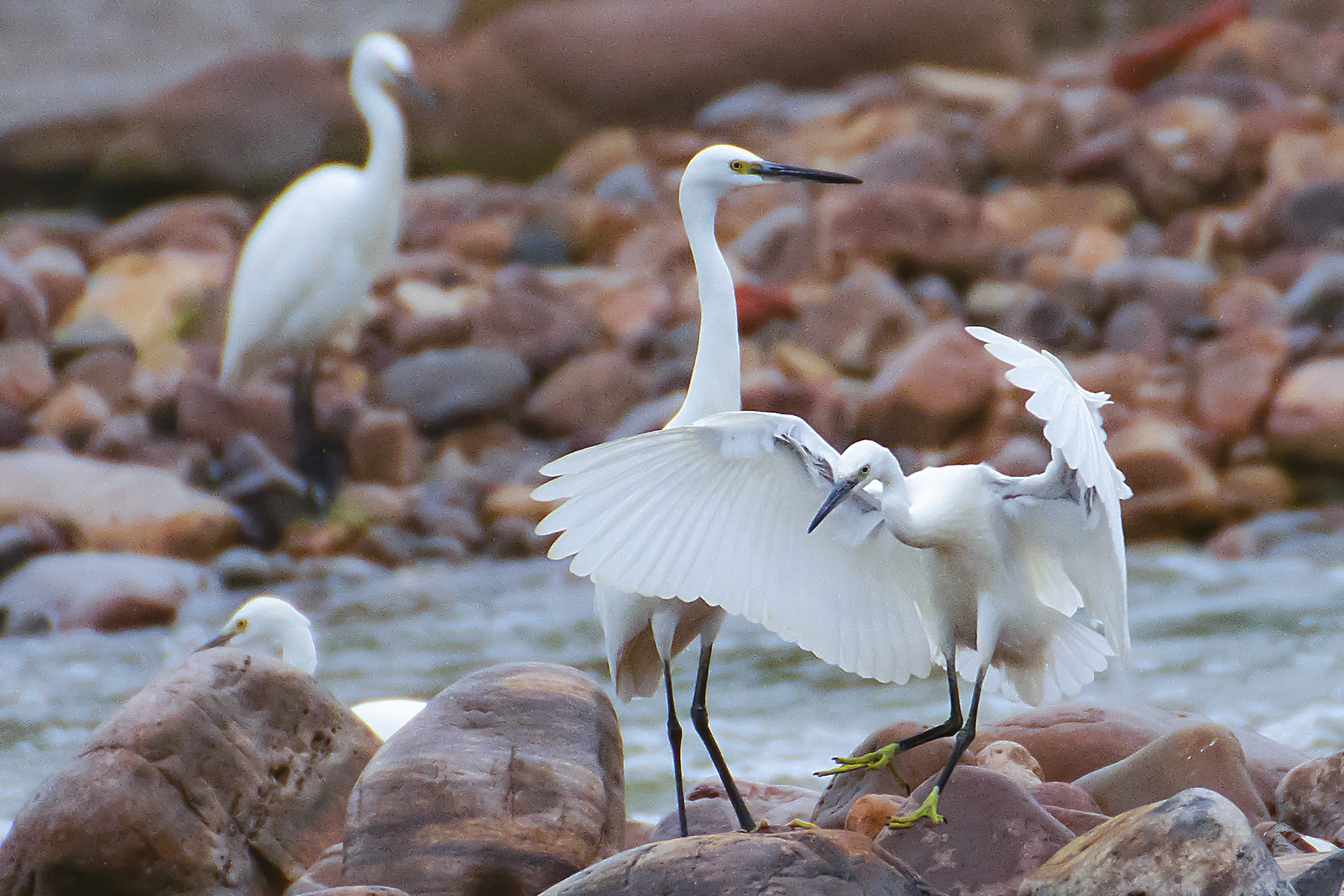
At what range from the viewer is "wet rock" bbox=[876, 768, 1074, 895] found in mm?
3451

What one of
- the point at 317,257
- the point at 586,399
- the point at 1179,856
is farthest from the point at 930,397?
the point at 1179,856

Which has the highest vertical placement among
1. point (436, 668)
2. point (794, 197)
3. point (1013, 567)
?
point (1013, 567)

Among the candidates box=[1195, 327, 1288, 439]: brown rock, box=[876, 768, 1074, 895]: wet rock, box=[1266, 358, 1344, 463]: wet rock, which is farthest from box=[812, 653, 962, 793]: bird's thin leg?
box=[1195, 327, 1288, 439]: brown rock

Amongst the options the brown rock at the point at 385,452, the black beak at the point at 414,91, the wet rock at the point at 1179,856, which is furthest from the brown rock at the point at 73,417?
the wet rock at the point at 1179,856

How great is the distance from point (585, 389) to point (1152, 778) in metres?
7.50

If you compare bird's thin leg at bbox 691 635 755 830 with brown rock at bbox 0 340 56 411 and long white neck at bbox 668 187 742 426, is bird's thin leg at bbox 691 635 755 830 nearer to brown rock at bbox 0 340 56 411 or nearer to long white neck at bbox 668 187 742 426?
long white neck at bbox 668 187 742 426

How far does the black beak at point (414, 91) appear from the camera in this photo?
10.6 meters

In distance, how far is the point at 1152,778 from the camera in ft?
14.1

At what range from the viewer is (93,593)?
8.57m

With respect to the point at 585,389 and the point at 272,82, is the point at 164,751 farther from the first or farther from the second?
the point at 272,82

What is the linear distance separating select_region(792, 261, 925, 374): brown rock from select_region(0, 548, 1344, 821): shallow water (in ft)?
10.2

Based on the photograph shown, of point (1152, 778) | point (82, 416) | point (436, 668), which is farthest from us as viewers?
point (82, 416)

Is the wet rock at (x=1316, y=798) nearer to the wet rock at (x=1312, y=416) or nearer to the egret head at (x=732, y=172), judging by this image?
the egret head at (x=732, y=172)

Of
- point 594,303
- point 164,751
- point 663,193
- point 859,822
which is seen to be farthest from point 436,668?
point 663,193
